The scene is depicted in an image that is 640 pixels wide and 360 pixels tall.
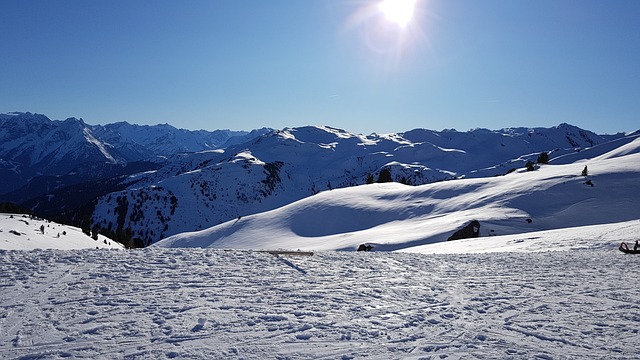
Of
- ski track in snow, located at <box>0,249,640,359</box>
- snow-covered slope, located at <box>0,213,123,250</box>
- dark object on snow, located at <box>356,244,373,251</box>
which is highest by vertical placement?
snow-covered slope, located at <box>0,213,123,250</box>

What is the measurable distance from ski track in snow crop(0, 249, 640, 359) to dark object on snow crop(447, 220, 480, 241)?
16687 millimetres

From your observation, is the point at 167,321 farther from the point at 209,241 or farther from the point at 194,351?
the point at 209,241

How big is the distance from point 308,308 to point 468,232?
27.5 m

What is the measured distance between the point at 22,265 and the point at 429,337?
15.7 m

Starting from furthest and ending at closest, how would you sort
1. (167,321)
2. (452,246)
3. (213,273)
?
(452,246), (213,273), (167,321)

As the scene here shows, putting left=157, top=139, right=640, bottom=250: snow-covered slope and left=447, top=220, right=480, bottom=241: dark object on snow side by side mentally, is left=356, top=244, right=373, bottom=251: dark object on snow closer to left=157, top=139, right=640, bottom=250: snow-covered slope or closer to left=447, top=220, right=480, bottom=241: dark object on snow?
left=157, top=139, right=640, bottom=250: snow-covered slope

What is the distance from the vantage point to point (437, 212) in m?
47.4

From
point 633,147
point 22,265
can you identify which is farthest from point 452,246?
point 633,147

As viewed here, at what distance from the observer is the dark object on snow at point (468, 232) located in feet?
112

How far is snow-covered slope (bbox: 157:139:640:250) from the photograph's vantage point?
3625 cm

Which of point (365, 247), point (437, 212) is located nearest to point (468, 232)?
point (365, 247)

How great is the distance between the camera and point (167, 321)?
9.74 metres

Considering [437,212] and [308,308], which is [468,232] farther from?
[308,308]

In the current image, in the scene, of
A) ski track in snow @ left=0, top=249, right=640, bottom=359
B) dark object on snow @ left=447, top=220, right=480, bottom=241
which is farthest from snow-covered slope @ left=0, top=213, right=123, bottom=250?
dark object on snow @ left=447, top=220, right=480, bottom=241
